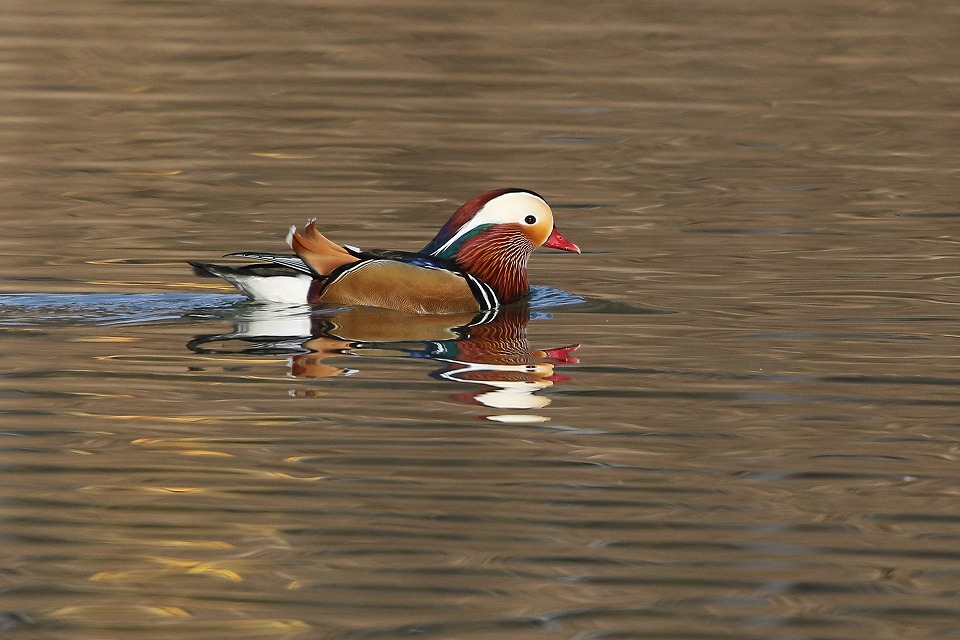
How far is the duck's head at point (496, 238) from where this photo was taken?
11.0 metres

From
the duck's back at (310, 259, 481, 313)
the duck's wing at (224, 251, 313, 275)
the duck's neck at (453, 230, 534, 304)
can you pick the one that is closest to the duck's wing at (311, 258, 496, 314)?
the duck's back at (310, 259, 481, 313)

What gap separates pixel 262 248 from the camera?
12445 mm

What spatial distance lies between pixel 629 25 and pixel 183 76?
7.01 m

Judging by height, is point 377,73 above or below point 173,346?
above

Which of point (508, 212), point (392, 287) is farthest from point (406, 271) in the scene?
point (508, 212)

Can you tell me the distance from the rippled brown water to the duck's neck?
20 centimetres

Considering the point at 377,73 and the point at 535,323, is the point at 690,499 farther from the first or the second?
the point at 377,73

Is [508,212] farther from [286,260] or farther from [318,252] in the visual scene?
[286,260]

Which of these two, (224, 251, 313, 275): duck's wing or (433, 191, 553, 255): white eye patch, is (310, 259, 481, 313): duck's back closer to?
(224, 251, 313, 275): duck's wing

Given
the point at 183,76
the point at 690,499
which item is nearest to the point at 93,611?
the point at 690,499

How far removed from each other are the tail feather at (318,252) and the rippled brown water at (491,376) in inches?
13.9

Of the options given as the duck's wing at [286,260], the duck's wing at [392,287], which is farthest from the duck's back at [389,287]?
the duck's wing at [286,260]

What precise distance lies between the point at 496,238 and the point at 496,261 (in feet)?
0.45

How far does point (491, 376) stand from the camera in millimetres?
8906
